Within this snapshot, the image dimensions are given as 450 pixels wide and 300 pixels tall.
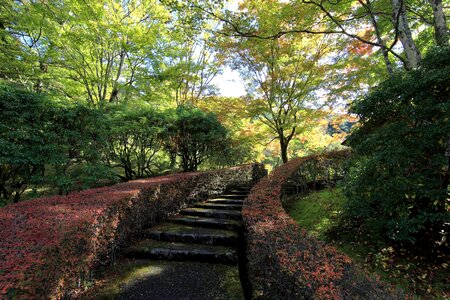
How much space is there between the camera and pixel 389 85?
373 centimetres

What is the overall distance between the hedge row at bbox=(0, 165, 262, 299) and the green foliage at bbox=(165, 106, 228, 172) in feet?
15.7

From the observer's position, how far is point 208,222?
15.7 feet

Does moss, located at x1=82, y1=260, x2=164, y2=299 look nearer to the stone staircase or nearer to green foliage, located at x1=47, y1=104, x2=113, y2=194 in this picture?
the stone staircase

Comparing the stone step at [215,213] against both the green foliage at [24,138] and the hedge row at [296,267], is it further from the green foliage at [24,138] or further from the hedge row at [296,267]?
the green foliage at [24,138]

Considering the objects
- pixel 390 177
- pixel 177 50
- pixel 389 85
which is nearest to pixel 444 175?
pixel 390 177

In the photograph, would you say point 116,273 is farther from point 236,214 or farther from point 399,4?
point 399,4

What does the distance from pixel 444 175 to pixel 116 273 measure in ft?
17.1

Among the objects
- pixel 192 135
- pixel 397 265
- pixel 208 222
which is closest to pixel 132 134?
pixel 192 135

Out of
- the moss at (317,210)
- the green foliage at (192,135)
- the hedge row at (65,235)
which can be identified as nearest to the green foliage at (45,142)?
the hedge row at (65,235)

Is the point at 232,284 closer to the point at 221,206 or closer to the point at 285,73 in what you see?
the point at 221,206

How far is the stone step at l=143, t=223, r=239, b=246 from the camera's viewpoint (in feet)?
13.3

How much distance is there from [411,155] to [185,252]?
394 centimetres

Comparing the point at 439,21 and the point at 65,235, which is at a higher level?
the point at 439,21

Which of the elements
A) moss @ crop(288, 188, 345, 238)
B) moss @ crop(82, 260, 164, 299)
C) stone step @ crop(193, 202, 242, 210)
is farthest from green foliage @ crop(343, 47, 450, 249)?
moss @ crop(82, 260, 164, 299)
